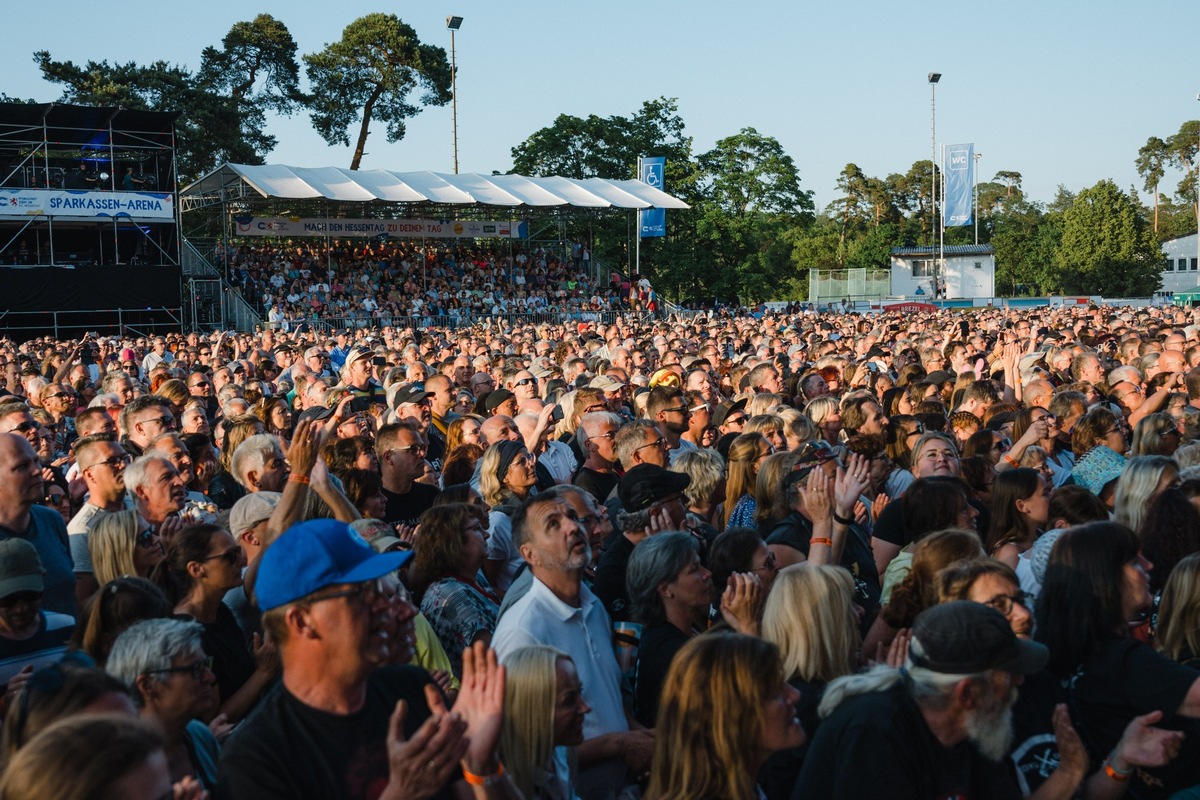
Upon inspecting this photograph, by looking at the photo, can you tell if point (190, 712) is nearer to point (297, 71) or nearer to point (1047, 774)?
point (1047, 774)

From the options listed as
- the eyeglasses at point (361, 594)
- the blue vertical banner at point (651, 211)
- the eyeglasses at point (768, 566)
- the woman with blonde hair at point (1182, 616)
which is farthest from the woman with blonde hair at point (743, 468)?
the blue vertical banner at point (651, 211)

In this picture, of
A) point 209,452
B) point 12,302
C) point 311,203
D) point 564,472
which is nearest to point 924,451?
point 564,472

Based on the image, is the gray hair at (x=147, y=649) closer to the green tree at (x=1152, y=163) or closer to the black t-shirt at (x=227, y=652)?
the black t-shirt at (x=227, y=652)

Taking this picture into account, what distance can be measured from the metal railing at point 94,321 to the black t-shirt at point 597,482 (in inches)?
1055

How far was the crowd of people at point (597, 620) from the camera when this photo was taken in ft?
8.34

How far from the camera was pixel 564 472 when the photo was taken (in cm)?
761

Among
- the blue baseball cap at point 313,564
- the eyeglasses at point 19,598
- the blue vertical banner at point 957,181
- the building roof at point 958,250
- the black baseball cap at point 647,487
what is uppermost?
the blue vertical banner at point 957,181

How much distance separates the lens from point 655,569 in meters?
4.09

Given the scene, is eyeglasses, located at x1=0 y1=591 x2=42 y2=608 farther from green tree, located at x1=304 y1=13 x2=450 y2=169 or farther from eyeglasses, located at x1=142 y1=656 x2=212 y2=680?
green tree, located at x1=304 y1=13 x2=450 y2=169

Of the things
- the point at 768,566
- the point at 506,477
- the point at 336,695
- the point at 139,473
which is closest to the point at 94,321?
the point at 139,473

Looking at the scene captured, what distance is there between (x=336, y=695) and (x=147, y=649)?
83 centimetres

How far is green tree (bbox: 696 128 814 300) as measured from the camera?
52.2 meters

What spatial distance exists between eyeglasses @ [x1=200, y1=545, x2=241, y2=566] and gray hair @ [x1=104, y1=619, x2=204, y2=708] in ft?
3.01

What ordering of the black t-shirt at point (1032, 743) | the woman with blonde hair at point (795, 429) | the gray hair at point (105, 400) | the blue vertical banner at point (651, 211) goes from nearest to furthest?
the black t-shirt at point (1032, 743) < the woman with blonde hair at point (795, 429) < the gray hair at point (105, 400) < the blue vertical banner at point (651, 211)
